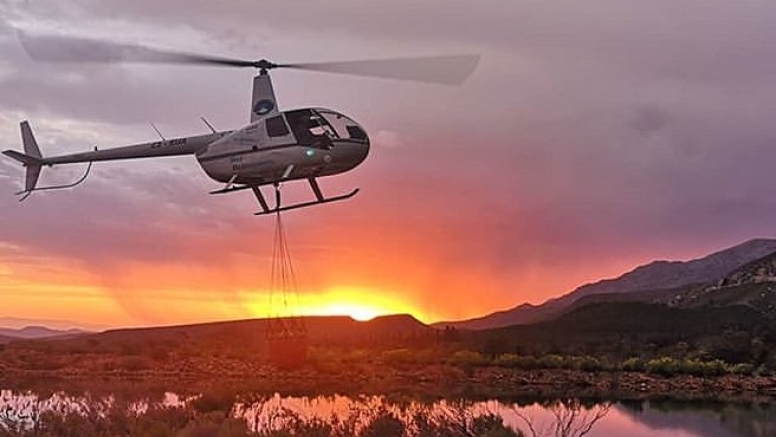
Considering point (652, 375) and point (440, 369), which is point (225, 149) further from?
point (652, 375)

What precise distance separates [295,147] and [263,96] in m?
2.44

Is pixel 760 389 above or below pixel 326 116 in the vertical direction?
below

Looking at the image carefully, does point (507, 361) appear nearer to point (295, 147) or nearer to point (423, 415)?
point (423, 415)

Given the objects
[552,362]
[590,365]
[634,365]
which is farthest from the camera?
[634,365]

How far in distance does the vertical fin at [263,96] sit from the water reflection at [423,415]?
6978 millimetres

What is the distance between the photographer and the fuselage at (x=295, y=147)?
20.1 metres

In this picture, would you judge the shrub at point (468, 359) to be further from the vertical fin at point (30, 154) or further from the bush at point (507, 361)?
the vertical fin at point (30, 154)

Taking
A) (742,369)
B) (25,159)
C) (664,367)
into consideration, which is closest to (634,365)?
(664,367)

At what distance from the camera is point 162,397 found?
116 ft

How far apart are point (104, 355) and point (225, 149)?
1693 inches

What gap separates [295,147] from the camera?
66.4 feet

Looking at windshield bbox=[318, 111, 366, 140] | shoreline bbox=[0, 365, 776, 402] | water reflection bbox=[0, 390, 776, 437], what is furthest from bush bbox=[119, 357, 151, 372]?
windshield bbox=[318, 111, 366, 140]

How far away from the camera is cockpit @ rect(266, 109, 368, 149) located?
65.8 feet

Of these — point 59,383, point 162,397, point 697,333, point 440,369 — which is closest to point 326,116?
point 162,397
